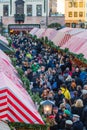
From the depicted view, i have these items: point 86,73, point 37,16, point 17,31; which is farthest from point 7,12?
point 86,73

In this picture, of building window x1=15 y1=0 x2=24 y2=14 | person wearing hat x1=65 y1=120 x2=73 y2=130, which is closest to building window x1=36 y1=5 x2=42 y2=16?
building window x1=15 y1=0 x2=24 y2=14

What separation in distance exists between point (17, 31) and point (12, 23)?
7616 mm

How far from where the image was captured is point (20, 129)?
33.2 feet

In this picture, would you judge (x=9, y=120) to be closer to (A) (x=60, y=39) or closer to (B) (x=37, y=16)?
(A) (x=60, y=39)

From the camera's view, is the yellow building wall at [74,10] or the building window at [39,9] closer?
the building window at [39,9]

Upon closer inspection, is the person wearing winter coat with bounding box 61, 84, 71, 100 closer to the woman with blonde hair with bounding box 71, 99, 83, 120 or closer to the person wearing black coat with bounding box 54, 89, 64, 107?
the person wearing black coat with bounding box 54, 89, 64, 107

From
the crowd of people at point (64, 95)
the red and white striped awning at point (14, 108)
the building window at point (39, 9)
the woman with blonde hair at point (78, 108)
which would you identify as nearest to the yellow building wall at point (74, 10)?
the building window at point (39, 9)

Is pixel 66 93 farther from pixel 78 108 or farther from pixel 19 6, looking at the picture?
pixel 19 6

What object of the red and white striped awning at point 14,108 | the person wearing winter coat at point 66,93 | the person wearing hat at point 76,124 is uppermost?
the red and white striped awning at point 14,108

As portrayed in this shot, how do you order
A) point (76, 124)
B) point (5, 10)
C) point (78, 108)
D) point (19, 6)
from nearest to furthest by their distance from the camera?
point (76, 124) → point (78, 108) → point (5, 10) → point (19, 6)

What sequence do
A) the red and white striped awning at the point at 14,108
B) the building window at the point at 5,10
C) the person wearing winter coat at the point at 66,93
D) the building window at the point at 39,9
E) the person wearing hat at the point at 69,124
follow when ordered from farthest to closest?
1. the building window at the point at 5,10
2. the building window at the point at 39,9
3. the person wearing winter coat at the point at 66,93
4. the person wearing hat at the point at 69,124
5. the red and white striped awning at the point at 14,108

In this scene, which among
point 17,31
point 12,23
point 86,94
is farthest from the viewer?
point 12,23

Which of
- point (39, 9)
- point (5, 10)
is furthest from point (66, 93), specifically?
point (5, 10)

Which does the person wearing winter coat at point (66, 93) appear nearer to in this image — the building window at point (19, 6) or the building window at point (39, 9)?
the building window at point (39, 9)
